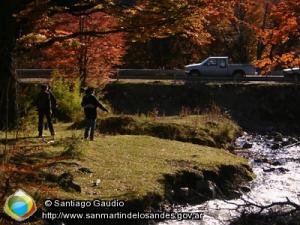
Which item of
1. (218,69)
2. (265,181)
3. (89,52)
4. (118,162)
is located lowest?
(218,69)

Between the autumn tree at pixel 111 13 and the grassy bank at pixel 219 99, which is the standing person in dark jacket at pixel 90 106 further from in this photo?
the grassy bank at pixel 219 99

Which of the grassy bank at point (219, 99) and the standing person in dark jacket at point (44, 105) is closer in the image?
the standing person in dark jacket at point (44, 105)

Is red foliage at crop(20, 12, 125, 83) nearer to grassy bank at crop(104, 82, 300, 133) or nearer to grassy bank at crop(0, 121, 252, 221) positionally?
grassy bank at crop(104, 82, 300, 133)

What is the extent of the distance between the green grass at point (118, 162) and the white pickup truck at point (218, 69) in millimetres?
21641

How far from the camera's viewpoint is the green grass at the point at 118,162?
41.4ft

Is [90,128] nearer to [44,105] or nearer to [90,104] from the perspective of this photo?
[90,104]

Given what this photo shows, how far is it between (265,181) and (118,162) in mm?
4794

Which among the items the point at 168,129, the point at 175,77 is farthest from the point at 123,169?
the point at 175,77

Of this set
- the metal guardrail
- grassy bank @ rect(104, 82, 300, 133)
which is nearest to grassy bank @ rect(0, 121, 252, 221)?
grassy bank @ rect(104, 82, 300, 133)

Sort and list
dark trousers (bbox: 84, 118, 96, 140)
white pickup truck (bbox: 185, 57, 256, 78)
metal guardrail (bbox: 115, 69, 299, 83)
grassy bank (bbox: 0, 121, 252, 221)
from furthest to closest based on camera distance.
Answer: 1. white pickup truck (bbox: 185, 57, 256, 78)
2. metal guardrail (bbox: 115, 69, 299, 83)
3. dark trousers (bbox: 84, 118, 96, 140)
4. grassy bank (bbox: 0, 121, 252, 221)

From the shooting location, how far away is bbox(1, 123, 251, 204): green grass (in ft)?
41.4

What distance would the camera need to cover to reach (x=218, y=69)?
137 ft

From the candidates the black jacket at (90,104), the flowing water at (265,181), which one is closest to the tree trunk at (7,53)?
the black jacket at (90,104)

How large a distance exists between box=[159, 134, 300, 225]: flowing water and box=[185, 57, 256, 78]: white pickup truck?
1443 cm
